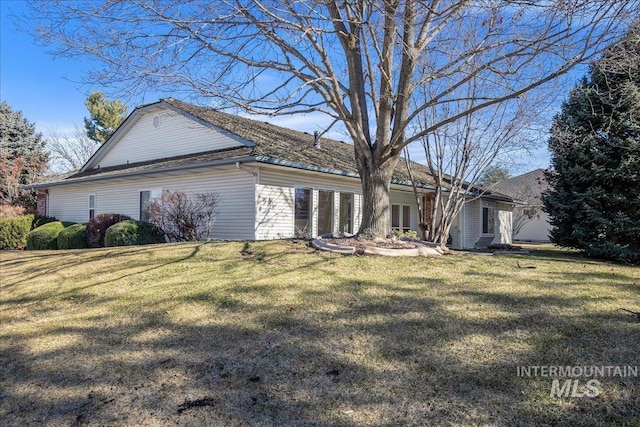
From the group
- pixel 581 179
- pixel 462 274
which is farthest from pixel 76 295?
pixel 581 179

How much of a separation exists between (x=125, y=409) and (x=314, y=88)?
603cm

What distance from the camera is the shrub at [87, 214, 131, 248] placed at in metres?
12.7

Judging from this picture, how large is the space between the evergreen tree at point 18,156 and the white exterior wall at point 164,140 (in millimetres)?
8240

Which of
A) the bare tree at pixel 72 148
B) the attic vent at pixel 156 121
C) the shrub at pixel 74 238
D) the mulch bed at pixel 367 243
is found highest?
the bare tree at pixel 72 148

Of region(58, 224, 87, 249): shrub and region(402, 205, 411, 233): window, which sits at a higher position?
region(402, 205, 411, 233): window

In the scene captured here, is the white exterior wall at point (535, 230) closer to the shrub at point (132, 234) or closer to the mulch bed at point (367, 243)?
the mulch bed at point (367, 243)

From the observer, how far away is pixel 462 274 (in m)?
5.96

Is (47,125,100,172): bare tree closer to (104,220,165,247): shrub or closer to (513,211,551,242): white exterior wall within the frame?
(104,220,165,247): shrub

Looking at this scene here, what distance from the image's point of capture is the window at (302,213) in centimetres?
1255

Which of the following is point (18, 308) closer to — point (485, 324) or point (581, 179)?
point (485, 324)

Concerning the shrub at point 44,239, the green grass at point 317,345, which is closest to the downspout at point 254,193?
the green grass at point 317,345

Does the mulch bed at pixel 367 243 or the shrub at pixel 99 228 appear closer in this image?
the mulch bed at pixel 367 243

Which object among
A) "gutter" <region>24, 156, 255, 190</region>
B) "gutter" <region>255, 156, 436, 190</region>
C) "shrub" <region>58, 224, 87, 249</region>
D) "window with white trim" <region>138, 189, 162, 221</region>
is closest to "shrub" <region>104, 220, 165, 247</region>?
"gutter" <region>24, 156, 255, 190</region>

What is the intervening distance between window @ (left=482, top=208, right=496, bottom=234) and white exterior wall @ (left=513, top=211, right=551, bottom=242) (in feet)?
30.8
